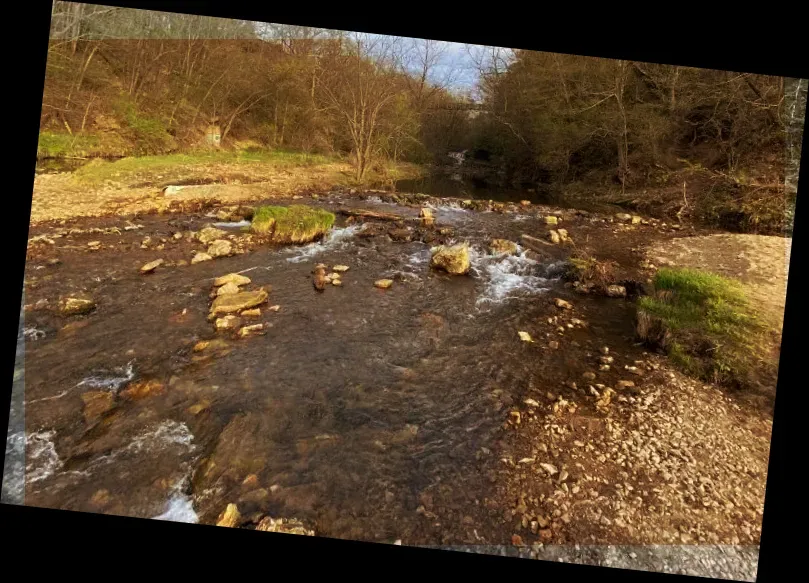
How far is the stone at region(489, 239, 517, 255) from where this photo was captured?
24.5 feet

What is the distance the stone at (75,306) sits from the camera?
448 centimetres

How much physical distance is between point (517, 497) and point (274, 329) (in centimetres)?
321

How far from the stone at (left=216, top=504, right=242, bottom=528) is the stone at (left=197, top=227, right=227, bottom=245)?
17.3 ft

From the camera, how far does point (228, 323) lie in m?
4.56

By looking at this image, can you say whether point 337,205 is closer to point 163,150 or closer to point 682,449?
point 163,150

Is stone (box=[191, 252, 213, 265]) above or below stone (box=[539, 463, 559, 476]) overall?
above

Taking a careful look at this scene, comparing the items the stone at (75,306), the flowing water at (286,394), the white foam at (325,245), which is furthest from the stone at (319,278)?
the stone at (75,306)

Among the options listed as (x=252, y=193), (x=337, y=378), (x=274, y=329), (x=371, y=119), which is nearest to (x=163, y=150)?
(x=252, y=193)

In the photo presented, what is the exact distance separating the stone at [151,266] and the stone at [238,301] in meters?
1.52

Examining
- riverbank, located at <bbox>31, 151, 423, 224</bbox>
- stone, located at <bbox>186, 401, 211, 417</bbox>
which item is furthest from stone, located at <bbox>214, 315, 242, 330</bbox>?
riverbank, located at <bbox>31, 151, 423, 224</bbox>

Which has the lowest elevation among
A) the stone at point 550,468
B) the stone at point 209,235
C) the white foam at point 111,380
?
the white foam at point 111,380

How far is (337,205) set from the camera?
34.2 ft

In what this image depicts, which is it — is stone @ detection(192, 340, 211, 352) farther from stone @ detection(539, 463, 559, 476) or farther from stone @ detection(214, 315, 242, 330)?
stone @ detection(539, 463, 559, 476)

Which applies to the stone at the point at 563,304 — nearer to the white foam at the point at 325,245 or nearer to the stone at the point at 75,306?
the white foam at the point at 325,245
